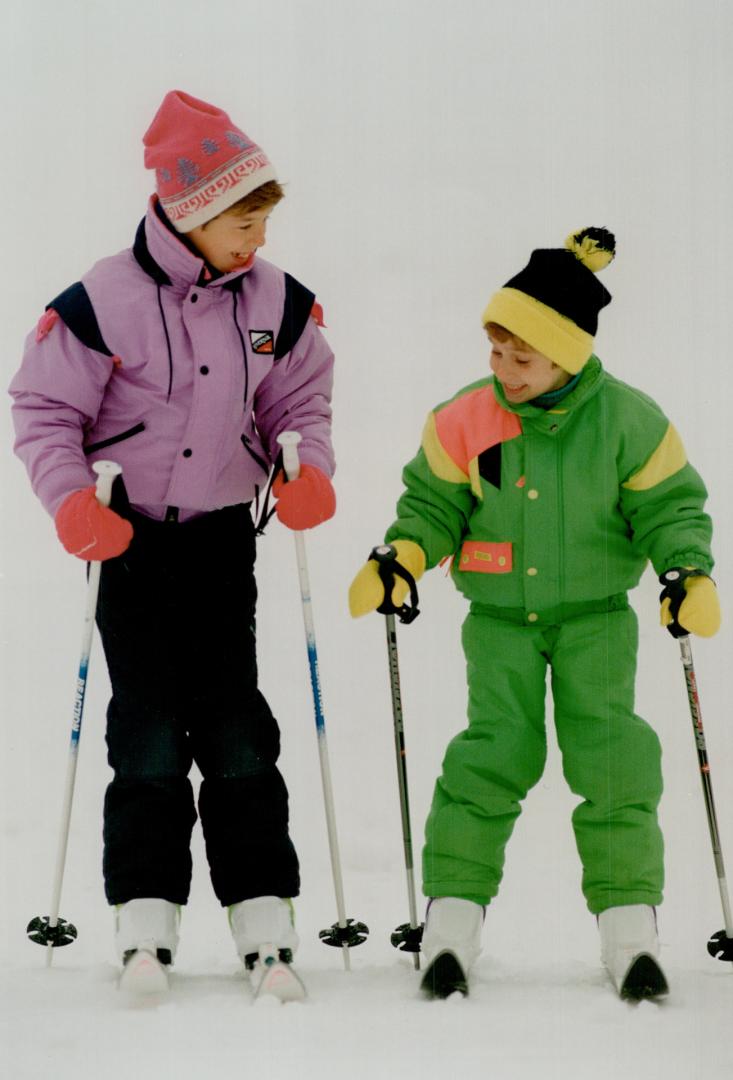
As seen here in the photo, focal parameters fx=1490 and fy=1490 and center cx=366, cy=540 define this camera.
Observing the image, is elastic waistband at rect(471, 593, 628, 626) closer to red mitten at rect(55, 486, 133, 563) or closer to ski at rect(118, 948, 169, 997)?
red mitten at rect(55, 486, 133, 563)

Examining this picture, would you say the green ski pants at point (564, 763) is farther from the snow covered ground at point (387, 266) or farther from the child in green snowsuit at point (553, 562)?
the snow covered ground at point (387, 266)

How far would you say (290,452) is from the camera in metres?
3.24

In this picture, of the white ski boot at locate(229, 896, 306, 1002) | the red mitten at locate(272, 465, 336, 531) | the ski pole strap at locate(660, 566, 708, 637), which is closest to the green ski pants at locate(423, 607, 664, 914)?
the ski pole strap at locate(660, 566, 708, 637)

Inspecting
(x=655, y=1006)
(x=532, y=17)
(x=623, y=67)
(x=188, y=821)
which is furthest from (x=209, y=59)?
(x=655, y=1006)

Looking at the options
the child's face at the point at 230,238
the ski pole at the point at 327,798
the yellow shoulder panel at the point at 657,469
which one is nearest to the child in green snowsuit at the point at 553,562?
the yellow shoulder panel at the point at 657,469

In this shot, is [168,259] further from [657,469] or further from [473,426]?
[657,469]

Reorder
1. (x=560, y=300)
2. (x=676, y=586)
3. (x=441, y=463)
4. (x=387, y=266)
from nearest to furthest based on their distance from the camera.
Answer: (x=676, y=586)
(x=560, y=300)
(x=441, y=463)
(x=387, y=266)

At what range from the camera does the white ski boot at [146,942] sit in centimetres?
307

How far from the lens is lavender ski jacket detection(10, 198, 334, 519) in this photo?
3.16 meters

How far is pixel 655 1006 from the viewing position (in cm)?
306

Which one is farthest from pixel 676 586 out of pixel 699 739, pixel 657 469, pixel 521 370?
pixel 521 370

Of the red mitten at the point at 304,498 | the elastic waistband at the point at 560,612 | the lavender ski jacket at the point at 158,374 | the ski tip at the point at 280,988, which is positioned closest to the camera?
the ski tip at the point at 280,988

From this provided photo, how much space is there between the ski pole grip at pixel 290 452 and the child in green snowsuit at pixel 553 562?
279 mm

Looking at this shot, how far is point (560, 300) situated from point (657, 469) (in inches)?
17.0
